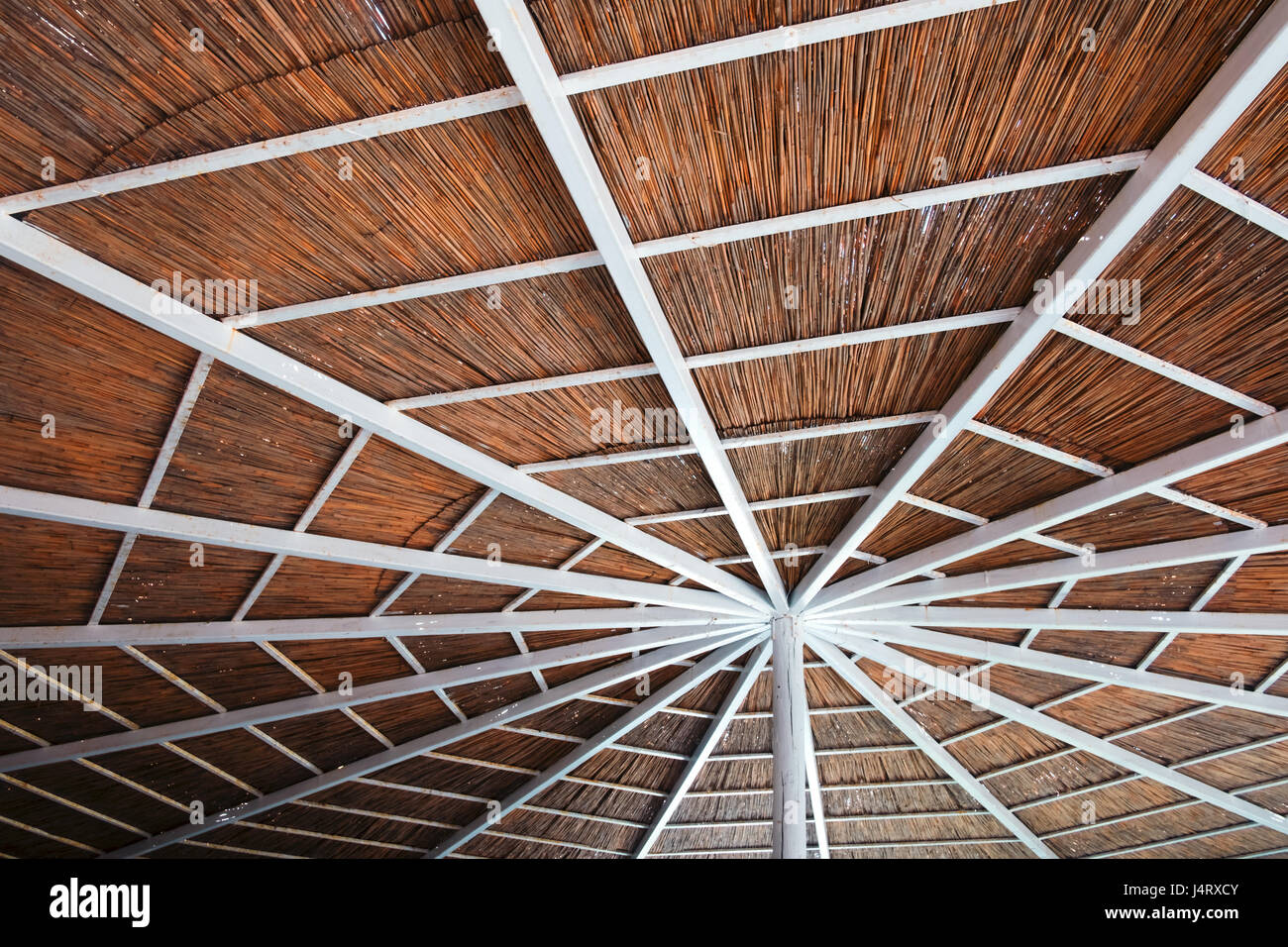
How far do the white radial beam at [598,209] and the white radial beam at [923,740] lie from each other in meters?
6.47

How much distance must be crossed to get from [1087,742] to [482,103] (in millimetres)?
18488

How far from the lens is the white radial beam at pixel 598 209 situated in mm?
6719

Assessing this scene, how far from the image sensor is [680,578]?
1702 centimetres

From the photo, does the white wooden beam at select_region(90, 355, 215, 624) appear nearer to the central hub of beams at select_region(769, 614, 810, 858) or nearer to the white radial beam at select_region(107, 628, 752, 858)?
the white radial beam at select_region(107, 628, 752, 858)

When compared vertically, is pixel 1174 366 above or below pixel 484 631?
above

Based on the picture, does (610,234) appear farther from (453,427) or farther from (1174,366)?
(1174,366)

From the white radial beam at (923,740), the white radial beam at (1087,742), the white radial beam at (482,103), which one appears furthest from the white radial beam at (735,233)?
the white radial beam at (1087,742)

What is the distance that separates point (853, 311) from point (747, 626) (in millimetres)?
8508

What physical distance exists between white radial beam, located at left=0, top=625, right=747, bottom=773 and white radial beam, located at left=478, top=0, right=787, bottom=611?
5.22m

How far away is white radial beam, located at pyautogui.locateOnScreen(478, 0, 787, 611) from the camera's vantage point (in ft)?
22.0

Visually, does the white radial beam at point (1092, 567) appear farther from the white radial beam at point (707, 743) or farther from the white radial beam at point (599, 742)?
the white radial beam at point (599, 742)

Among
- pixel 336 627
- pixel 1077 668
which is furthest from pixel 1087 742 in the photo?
pixel 336 627

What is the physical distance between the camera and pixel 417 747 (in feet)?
63.4
